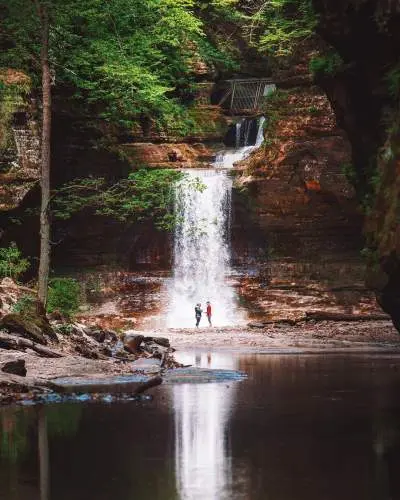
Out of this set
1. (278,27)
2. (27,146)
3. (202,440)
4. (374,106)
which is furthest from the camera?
(278,27)

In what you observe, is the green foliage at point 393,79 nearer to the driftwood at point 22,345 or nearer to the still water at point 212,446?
the still water at point 212,446

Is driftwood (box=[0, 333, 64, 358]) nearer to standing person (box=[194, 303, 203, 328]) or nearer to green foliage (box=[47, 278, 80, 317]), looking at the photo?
green foliage (box=[47, 278, 80, 317])

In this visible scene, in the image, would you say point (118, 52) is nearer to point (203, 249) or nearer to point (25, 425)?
point (203, 249)

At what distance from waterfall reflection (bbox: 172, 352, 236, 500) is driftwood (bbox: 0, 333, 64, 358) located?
12.7 feet

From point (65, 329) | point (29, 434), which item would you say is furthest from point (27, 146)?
point (29, 434)

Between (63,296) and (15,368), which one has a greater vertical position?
(15,368)

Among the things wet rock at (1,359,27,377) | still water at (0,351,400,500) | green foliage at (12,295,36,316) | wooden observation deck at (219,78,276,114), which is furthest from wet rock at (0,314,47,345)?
wooden observation deck at (219,78,276,114)

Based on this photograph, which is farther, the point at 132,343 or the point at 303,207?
the point at 303,207

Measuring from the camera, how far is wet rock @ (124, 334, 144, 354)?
21.0m

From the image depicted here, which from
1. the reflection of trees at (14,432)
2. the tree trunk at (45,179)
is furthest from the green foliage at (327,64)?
the reflection of trees at (14,432)

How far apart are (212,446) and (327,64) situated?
14877 millimetres

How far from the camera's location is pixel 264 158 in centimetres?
4000

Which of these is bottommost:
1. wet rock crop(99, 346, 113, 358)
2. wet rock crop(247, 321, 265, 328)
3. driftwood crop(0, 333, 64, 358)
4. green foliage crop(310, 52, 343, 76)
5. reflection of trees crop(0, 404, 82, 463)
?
wet rock crop(247, 321, 265, 328)

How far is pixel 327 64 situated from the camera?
2111 cm
